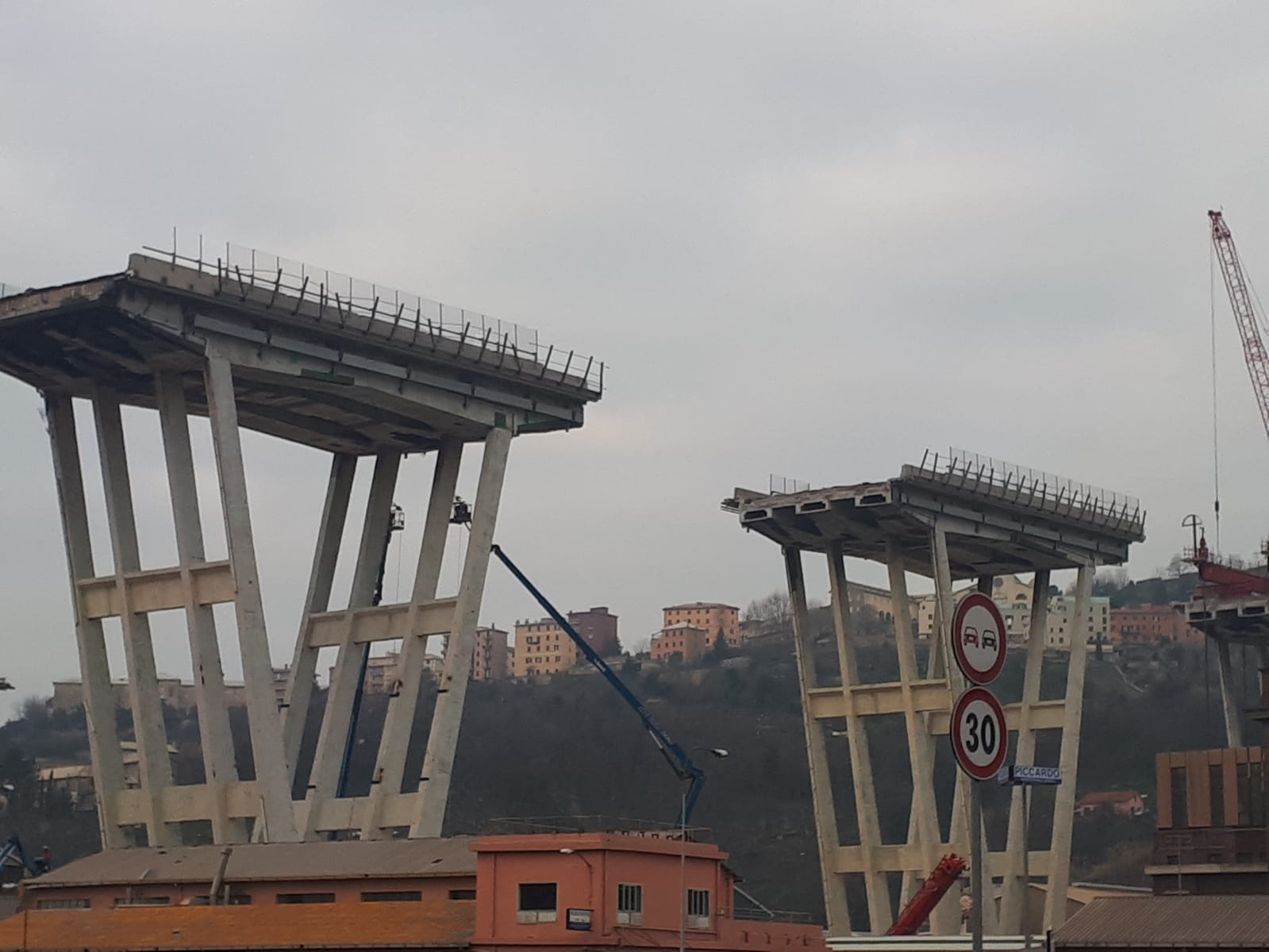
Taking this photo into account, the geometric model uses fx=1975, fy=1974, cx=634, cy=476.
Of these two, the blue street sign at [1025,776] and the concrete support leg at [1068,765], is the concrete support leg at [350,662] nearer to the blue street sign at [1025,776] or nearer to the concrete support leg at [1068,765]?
the concrete support leg at [1068,765]

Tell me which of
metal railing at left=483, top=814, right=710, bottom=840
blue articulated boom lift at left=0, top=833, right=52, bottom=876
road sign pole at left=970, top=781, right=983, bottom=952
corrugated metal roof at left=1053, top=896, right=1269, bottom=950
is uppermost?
road sign pole at left=970, top=781, right=983, bottom=952

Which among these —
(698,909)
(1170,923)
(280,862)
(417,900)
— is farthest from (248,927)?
(1170,923)

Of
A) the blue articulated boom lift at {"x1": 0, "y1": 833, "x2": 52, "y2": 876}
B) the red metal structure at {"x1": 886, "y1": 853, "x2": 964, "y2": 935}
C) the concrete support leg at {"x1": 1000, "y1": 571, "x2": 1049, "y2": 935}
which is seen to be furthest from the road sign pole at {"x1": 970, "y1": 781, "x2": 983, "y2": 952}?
the red metal structure at {"x1": 886, "y1": 853, "x2": 964, "y2": 935}

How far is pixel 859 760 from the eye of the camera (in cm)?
12088

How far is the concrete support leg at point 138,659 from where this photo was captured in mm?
86562

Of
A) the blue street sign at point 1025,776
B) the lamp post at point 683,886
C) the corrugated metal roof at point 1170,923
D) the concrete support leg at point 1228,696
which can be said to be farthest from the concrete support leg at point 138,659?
the concrete support leg at point 1228,696

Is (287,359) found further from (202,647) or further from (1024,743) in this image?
(1024,743)

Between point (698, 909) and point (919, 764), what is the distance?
47887 mm

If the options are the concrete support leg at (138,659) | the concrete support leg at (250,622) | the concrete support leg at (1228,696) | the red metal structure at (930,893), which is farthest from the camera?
the concrete support leg at (1228,696)

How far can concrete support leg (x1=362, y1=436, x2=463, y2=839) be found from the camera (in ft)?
294

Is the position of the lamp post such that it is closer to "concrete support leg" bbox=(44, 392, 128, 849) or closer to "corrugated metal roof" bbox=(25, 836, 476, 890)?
"corrugated metal roof" bbox=(25, 836, 476, 890)

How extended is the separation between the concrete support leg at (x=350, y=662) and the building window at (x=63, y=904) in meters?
12.3

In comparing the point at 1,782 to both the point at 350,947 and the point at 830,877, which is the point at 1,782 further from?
the point at 350,947

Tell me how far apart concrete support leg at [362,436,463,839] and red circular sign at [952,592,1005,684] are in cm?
6420
